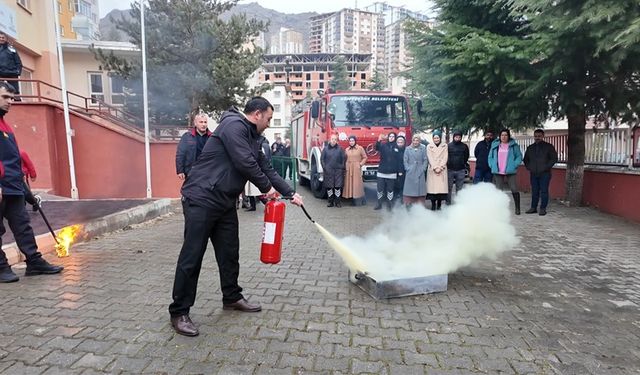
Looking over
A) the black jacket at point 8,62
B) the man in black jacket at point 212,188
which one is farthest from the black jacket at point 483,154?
the black jacket at point 8,62

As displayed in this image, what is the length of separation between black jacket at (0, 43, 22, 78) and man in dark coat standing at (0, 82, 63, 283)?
6006mm

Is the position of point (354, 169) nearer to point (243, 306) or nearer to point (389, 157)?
point (389, 157)

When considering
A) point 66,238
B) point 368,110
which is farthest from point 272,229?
point 368,110

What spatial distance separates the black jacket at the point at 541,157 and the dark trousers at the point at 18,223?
8.95 meters

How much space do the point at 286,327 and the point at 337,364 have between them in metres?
0.73

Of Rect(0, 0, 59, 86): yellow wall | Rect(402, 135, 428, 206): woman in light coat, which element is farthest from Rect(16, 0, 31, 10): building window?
Rect(402, 135, 428, 206): woman in light coat

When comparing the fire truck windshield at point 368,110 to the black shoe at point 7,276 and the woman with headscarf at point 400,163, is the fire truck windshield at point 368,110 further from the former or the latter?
the black shoe at point 7,276

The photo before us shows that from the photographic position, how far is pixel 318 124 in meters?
12.2

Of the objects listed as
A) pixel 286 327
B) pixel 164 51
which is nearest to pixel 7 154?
pixel 286 327

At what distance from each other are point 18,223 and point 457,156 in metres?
8.25

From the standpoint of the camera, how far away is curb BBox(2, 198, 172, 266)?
17.7ft

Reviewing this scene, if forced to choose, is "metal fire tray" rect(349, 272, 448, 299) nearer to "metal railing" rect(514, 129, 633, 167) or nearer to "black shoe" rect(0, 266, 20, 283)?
"black shoe" rect(0, 266, 20, 283)

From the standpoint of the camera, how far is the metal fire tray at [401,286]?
4293 millimetres

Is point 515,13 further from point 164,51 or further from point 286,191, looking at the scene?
point 164,51
